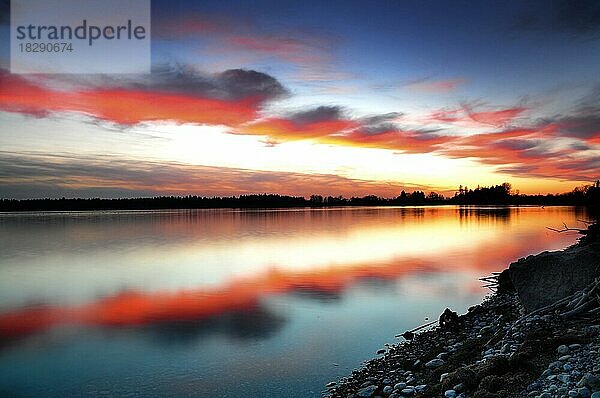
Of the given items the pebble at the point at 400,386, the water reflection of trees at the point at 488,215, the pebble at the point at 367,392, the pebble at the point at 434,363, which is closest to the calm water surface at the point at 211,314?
the pebble at the point at 367,392

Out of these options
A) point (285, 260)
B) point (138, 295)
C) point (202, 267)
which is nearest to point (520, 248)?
point (285, 260)

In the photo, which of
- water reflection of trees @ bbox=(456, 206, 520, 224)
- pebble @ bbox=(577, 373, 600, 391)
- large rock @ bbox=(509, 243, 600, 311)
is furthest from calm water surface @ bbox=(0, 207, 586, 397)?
water reflection of trees @ bbox=(456, 206, 520, 224)

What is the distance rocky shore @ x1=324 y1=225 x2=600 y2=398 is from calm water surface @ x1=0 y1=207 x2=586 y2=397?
1.09 metres

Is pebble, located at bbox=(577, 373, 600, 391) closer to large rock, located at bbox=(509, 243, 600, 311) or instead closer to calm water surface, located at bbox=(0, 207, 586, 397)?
calm water surface, located at bbox=(0, 207, 586, 397)

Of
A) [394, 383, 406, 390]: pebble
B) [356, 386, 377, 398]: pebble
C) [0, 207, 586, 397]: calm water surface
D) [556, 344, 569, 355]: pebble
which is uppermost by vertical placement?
[556, 344, 569, 355]: pebble

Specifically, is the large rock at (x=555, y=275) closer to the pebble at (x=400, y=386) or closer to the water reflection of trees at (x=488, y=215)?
the pebble at (x=400, y=386)

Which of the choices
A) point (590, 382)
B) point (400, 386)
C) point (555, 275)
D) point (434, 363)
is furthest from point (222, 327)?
point (590, 382)

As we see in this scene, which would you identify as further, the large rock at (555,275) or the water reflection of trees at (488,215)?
the water reflection of trees at (488,215)

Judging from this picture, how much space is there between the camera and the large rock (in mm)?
9914

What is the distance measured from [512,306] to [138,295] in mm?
13495

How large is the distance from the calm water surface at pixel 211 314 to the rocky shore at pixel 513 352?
1.09 m

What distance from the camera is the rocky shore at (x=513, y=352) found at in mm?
6211

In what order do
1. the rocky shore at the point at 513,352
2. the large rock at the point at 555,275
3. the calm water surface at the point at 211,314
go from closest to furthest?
the rocky shore at the point at 513,352
the calm water surface at the point at 211,314
the large rock at the point at 555,275

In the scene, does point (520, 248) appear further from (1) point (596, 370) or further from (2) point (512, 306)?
(1) point (596, 370)
